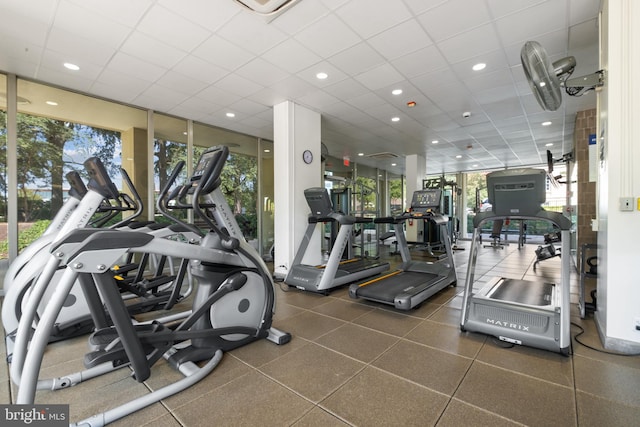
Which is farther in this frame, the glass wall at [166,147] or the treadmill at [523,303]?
the glass wall at [166,147]

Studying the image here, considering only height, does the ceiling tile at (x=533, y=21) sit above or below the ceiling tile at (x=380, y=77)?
below

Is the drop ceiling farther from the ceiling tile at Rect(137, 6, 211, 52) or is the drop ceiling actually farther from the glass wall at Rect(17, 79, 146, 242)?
the glass wall at Rect(17, 79, 146, 242)

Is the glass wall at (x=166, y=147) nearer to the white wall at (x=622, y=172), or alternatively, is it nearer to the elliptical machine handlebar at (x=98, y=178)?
the elliptical machine handlebar at (x=98, y=178)

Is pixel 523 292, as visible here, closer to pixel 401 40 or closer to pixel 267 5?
pixel 401 40

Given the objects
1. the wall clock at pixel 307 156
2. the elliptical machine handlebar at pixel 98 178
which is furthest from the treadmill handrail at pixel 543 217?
the elliptical machine handlebar at pixel 98 178

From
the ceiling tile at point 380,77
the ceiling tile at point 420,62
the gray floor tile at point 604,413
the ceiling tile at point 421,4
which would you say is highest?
the ceiling tile at point 380,77

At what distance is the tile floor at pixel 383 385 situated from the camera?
160cm

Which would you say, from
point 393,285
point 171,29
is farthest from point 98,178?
point 393,285

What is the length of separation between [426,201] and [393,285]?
1.91 metres

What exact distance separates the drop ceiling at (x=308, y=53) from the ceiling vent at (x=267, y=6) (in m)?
0.10

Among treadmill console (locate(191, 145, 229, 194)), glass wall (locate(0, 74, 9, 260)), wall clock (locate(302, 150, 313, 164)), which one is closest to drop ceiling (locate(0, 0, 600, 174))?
glass wall (locate(0, 74, 9, 260))

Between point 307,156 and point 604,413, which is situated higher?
point 307,156

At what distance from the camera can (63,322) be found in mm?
2564

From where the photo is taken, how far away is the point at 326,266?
4051 millimetres
